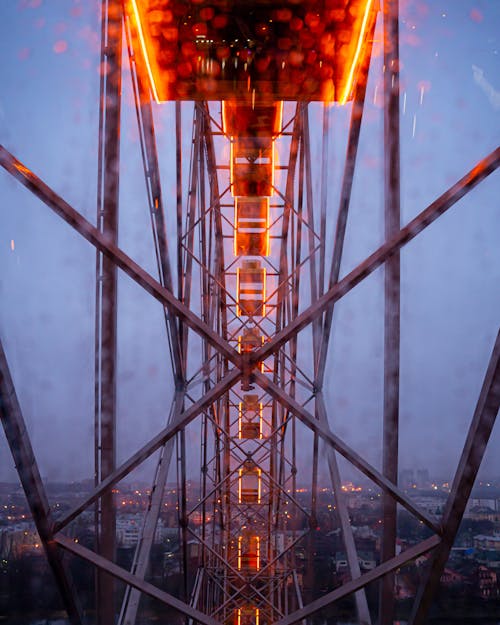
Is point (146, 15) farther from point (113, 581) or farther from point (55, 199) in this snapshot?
point (113, 581)

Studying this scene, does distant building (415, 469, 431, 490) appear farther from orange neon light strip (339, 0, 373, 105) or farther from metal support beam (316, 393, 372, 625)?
orange neon light strip (339, 0, 373, 105)

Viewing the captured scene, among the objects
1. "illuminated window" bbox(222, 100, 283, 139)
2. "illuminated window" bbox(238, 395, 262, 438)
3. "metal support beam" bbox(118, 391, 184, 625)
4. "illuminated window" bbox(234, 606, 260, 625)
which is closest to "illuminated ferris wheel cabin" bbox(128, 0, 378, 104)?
"illuminated window" bbox(222, 100, 283, 139)

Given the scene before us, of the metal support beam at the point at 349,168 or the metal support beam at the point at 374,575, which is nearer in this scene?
the metal support beam at the point at 374,575

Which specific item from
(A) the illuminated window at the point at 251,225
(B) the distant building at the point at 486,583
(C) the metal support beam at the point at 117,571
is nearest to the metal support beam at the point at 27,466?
(C) the metal support beam at the point at 117,571

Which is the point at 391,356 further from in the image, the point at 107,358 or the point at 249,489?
the point at 249,489

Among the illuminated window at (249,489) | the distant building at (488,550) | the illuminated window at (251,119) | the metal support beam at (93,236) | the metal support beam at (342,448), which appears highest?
the illuminated window at (251,119)

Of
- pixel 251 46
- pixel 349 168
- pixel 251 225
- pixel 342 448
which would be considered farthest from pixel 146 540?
pixel 251 225

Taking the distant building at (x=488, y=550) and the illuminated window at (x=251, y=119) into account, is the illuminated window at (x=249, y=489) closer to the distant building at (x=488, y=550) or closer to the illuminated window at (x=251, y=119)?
the illuminated window at (x=251, y=119)
